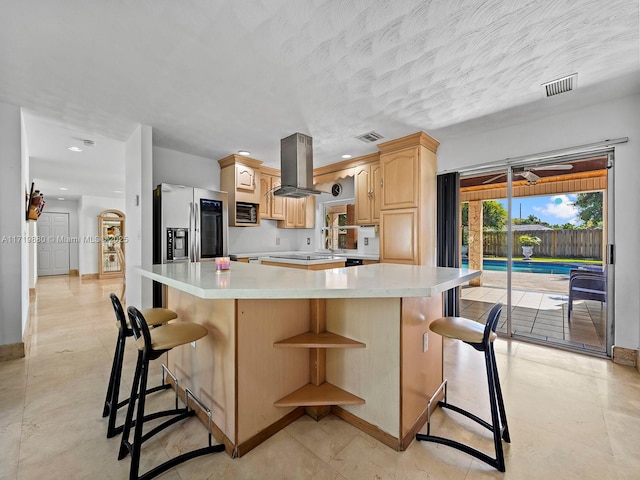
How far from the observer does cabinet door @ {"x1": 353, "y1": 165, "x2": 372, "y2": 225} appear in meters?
4.32

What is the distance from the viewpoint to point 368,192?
4316 mm

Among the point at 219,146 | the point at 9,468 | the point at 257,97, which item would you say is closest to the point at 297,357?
the point at 9,468

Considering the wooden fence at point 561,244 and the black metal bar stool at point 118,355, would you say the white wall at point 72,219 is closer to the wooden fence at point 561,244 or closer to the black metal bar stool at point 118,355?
the black metal bar stool at point 118,355

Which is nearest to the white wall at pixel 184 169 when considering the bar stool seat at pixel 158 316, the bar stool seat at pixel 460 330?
the bar stool seat at pixel 158 316

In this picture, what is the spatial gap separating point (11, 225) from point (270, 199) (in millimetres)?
3074

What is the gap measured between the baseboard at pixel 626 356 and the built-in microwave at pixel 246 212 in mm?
4561

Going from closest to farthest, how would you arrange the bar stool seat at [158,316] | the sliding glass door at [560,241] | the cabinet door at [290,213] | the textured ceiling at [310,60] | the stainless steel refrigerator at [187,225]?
the textured ceiling at [310,60], the bar stool seat at [158,316], the sliding glass door at [560,241], the stainless steel refrigerator at [187,225], the cabinet door at [290,213]

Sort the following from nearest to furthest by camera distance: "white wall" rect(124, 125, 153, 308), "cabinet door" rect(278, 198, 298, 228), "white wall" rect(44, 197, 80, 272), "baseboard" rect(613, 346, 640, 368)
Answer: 1. "baseboard" rect(613, 346, 640, 368)
2. "white wall" rect(124, 125, 153, 308)
3. "cabinet door" rect(278, 198, 298, 228)
4. "white wall" rect(44, 197, 80, 272)

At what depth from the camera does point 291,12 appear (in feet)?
5.35

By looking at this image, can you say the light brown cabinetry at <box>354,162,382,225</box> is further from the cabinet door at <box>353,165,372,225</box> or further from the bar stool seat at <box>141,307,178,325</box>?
the bar stool seat at <box>141,307,178,325</box>

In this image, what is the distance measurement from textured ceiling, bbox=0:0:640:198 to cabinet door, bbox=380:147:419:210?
457 millimetres

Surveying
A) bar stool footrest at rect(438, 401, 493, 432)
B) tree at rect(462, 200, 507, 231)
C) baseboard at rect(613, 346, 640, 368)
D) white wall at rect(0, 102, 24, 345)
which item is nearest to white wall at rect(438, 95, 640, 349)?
baseboard at rect(613, 346, 640, 368)

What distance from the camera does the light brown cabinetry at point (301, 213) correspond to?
5.24 metres

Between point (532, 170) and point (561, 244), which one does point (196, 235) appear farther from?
point (561, 244)
